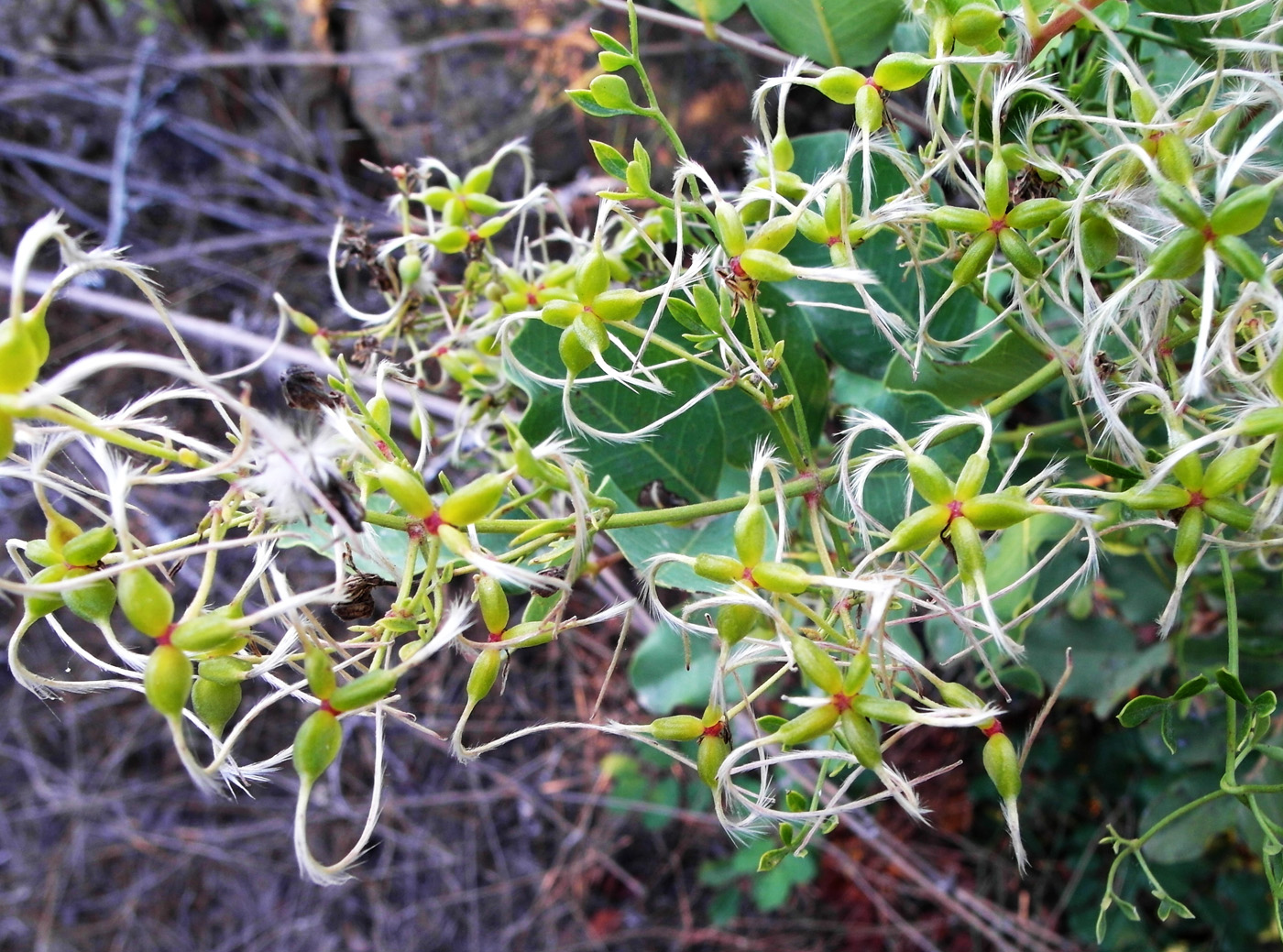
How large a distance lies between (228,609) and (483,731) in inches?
71.0

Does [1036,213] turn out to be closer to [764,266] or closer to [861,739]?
[764,266]

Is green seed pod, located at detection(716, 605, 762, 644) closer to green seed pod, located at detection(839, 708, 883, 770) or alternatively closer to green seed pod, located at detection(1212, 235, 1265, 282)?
green seed pod, located at detection(839, 708, 883, 770)

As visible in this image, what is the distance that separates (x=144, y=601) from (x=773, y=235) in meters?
0.34

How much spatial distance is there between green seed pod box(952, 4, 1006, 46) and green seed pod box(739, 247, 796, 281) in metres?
0.15

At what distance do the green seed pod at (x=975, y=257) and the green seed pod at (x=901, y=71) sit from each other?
3.5 inches

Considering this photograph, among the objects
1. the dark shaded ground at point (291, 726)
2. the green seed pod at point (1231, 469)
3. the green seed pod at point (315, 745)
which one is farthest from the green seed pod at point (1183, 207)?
the dark shaded ground at point (291, 726)

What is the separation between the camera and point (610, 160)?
51 cm

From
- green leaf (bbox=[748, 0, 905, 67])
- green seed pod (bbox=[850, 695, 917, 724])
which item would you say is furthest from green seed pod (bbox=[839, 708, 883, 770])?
green leaf (bbox=[748, 0, 905, 67])

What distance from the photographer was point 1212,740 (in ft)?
Answer: 3.19

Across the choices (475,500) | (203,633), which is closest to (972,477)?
(475,500)

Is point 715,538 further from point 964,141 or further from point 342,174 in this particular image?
point 342,174

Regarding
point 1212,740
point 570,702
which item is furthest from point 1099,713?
point 570,702

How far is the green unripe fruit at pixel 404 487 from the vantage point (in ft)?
1.34

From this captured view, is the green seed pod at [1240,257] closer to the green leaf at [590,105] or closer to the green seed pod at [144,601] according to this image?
the green leaf at [590,105]
